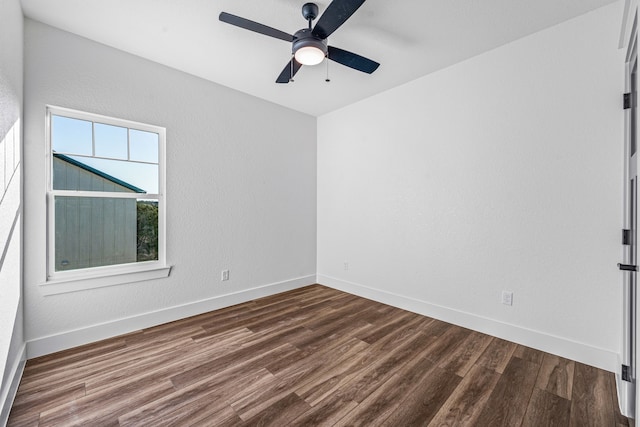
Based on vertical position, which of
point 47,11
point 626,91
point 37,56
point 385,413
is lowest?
point 385,413

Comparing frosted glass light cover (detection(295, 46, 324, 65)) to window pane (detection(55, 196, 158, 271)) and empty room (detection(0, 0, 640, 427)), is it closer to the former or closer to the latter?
empty room (detection(0, 0, 640, 427))

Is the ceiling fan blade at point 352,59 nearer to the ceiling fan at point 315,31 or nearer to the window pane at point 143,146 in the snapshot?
the ceiling fan at point 315,31

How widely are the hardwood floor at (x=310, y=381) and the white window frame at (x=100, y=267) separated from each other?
1.76 feet

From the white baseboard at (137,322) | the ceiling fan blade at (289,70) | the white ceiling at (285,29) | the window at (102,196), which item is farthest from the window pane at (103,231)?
the ceiling fan blade at (289,70)

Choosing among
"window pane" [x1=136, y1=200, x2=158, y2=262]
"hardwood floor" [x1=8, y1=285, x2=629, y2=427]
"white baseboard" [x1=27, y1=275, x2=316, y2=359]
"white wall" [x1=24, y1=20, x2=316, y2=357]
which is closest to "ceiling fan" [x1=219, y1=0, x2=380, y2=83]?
"white wall" [x1=24, y1=20, x2=316, y2=357]

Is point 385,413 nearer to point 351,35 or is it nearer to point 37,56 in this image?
point 351,35

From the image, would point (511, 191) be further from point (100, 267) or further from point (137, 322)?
point (100, 267)

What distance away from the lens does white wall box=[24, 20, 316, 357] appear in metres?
2.24

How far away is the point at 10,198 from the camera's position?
1732 millimetres

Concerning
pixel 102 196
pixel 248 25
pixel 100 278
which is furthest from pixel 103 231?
pixel 248 25

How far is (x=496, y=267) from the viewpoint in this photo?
262 cm

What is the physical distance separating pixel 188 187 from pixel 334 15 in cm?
226

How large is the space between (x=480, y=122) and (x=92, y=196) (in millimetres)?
3711

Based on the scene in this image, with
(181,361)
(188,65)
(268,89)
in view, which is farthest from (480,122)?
(181,361)
